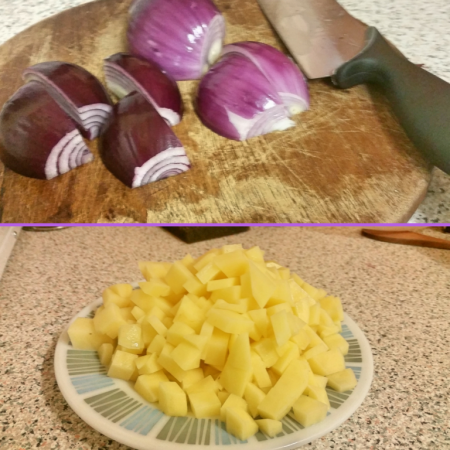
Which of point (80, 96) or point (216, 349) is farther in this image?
point (80, 96)

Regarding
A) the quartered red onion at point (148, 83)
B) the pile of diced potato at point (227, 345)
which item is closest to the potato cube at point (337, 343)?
the pile of diced potato at point (227, 345)

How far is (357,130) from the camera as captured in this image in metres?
0.56

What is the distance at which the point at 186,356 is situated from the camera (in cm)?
38

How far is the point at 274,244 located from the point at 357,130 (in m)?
0.33

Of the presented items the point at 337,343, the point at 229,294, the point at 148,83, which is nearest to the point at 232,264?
the point at 229,294

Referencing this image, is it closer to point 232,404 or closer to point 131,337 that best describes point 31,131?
point 131,337

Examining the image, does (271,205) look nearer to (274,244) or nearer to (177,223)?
(177,223)

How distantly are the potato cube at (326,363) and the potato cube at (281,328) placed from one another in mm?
51

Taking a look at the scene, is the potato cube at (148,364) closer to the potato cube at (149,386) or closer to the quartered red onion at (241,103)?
the potato cube at (149,386)

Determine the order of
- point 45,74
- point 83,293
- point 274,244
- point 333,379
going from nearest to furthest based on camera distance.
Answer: point 333,379, point 45,74, point 83,293, point 274,244

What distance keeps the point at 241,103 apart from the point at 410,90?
0.70 feet

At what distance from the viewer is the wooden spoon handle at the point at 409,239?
0.80m

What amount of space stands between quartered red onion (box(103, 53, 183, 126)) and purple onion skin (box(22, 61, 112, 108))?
0.03 metres

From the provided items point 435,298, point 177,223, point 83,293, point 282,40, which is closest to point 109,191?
point 177,223
